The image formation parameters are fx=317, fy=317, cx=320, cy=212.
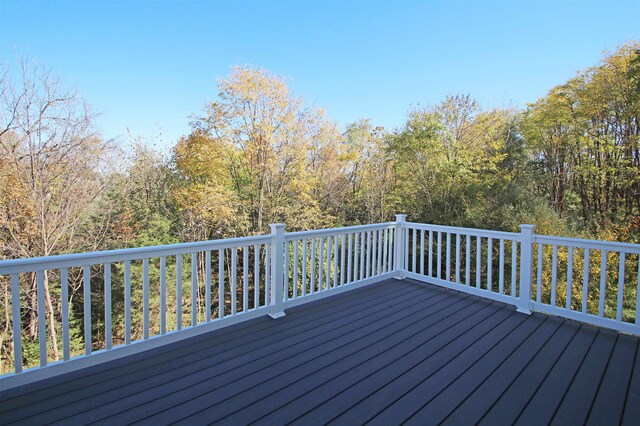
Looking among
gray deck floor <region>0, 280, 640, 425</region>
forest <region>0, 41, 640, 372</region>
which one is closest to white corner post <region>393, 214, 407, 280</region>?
gray deck floor <region>0, 280, 640, 425</region>

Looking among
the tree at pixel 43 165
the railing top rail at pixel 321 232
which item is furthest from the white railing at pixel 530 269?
the tree at pixel 43 165

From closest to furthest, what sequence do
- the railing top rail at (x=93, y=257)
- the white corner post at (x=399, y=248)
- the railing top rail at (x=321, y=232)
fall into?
the railing top rail at (x=93, y=257)
the railing top rail at (x=321, y=232)
the white corner post at (x=399, y=248)

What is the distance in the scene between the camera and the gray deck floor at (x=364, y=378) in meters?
1.67

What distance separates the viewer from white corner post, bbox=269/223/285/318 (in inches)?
121

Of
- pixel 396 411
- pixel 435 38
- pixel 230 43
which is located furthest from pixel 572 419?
pixel 230 43

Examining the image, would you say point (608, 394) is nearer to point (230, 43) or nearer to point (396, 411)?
point (396, 411)

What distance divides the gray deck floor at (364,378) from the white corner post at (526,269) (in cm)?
22

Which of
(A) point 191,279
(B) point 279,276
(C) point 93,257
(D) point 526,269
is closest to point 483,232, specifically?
(D) point 526,269

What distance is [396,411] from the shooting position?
1.69m

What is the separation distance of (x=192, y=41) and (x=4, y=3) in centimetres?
406

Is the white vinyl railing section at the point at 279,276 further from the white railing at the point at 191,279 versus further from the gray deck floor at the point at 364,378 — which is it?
the gray deck floor at the point at 364,378

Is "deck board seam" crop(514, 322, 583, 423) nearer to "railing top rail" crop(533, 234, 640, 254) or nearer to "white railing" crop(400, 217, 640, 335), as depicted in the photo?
"white railing" crop(400, 217, 640, 335)

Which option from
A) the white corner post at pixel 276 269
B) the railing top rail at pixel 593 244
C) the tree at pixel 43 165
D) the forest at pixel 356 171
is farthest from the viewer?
the forest at pixel 356 171

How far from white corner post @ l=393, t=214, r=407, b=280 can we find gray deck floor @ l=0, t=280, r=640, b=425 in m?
1.43
